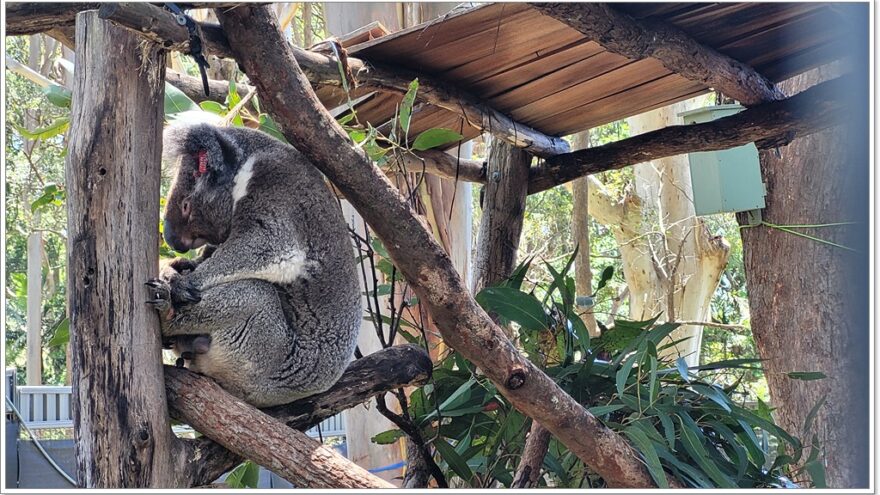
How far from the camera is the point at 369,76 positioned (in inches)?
115

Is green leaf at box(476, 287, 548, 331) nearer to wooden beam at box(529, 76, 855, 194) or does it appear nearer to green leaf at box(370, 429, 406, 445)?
green leaf at box(370, 429, 406, 445)

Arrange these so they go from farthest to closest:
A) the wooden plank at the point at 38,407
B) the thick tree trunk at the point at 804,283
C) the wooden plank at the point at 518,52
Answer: the wooden plank at the point at 38,407 < the thick tree trunk at the point at 804,283 < the wooden plank at the point at 518,52

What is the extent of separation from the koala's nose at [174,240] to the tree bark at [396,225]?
0.86 metres

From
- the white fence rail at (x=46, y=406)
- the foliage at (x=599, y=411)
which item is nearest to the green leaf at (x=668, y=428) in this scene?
the foliage at (x=599, y=411)

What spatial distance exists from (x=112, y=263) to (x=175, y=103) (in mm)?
1029

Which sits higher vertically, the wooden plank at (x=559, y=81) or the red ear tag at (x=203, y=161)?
the wooden plank at (x=559, y=81)

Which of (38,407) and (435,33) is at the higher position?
(435,33)

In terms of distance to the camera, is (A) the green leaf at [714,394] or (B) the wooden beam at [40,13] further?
(A) the green leaf at [714,394]

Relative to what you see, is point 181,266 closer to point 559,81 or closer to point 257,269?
point 257,269

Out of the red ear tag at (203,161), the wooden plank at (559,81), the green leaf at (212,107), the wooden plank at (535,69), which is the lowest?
the red ear tag at (203,161)

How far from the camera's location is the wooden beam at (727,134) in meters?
2.99

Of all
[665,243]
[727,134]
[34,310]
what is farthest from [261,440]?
[34,310]

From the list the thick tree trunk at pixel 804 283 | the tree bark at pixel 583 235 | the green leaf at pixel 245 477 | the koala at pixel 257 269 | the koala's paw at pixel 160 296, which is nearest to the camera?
the koala's paw at pixel 160 296

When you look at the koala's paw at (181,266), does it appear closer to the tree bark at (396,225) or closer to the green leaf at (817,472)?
the tree bark at (396,225)
